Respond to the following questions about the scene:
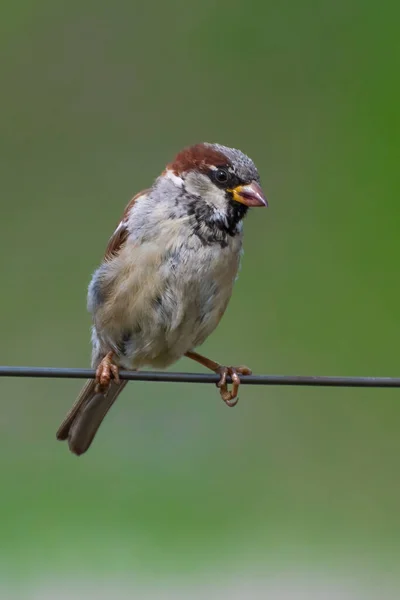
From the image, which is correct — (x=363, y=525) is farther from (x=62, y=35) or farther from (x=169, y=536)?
(x=62, y=35)

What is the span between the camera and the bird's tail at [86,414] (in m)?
3.41

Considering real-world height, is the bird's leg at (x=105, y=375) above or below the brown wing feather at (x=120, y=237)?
below

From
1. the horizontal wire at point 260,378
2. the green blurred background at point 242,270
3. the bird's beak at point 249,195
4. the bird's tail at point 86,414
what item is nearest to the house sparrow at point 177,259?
the bird's beak at point 249,195

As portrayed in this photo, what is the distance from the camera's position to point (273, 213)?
671cm

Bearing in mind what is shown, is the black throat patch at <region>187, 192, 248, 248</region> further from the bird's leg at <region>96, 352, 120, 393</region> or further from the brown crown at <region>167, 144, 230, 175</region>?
the bird's leg at <region>96, 352, 120, 393</region>

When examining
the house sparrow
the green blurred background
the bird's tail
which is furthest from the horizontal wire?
the green blurred background

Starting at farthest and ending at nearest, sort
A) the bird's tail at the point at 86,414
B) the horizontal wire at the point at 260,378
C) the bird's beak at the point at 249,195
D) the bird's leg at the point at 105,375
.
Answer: the bird's tail at the point at 86,414 → the bird's leg at the point at 105,375 → the bird's beak at the point at 249,195 → the horizontal wire at the point at 260,378

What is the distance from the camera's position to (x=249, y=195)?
10.1ft

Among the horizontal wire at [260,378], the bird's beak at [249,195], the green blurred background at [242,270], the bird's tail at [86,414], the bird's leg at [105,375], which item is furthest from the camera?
the green blurred background at [242,270]

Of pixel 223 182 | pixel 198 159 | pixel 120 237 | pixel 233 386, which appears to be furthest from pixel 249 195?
pixel 233 386

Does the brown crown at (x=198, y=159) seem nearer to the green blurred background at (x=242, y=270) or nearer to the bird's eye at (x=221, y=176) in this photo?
the bird's eye at (x=221, y=176)

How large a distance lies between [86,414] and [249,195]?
0.79 meters

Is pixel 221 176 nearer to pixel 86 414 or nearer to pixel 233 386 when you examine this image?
pixel 233 386

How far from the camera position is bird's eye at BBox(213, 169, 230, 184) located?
311 cm
